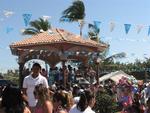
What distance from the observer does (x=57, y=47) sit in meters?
19.6

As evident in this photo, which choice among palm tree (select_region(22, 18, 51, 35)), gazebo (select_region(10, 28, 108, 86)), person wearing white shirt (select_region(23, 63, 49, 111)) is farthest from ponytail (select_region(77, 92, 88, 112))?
palm tree (select_region(22, 18, 51, 35))

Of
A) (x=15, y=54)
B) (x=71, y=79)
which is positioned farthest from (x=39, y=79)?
(x=15, y=54)

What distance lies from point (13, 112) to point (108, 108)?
11.1m

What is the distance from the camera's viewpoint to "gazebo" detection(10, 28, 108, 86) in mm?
19500

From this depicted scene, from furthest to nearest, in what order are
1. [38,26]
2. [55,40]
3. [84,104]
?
1. [38,26]
2. [55,40]
3. [84,104]

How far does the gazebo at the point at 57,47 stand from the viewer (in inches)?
768

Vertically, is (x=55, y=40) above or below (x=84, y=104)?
above

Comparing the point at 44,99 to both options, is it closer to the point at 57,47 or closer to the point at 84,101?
the point at 84,101

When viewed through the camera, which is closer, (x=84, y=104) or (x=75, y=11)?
(x=84, y=104)

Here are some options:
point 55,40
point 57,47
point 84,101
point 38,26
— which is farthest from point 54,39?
point 38,26

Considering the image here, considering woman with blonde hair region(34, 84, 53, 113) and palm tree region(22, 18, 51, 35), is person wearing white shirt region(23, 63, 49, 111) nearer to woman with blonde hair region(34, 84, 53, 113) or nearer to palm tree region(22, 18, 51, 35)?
woman with blonde hair region(34, 84, 53, 113)

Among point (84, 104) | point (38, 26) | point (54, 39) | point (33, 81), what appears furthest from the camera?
point (38, 26)

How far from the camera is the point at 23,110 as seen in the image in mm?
5047

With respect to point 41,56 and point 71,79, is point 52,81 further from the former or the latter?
point 41,56
